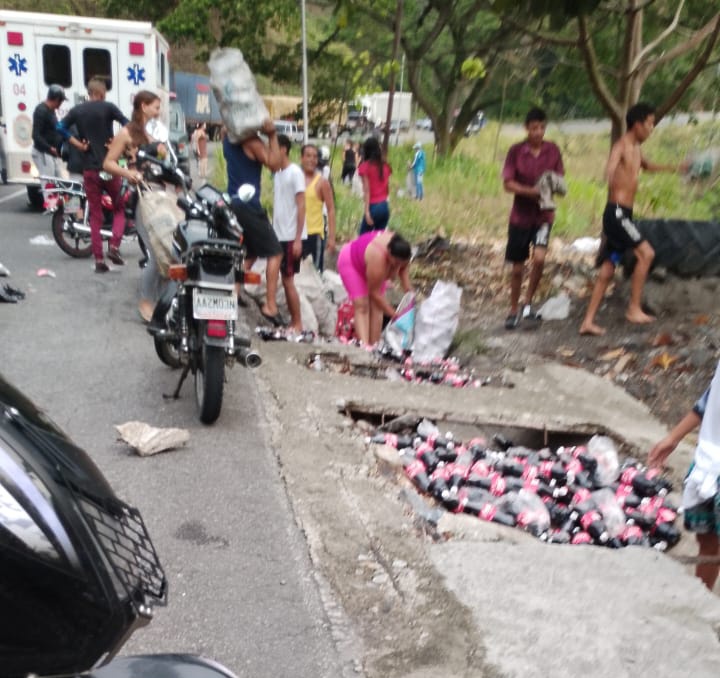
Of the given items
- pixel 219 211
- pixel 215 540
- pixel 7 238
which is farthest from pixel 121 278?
pixel 215 540

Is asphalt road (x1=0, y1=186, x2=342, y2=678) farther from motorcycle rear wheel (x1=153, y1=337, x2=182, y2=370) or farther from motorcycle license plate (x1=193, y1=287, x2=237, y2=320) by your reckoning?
motorcycle license plate (x1=193, y1=287, x2=237, y2=320)

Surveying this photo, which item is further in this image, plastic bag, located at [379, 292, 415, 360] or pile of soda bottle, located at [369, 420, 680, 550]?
plastic bag, located at [379, 292, 415, 360]

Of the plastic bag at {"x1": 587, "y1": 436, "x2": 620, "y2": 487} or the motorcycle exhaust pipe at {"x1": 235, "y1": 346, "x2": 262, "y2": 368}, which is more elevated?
the motorcycle exhaust pipe at {"x1": 235, "y1": 346, "x2": 262, "y2": 368}

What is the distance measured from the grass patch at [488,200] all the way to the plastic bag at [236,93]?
6708 millimetres

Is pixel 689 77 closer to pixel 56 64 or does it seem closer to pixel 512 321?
pixel 512 321

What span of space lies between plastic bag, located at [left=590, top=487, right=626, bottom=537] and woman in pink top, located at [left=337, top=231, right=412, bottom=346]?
296 centimetres

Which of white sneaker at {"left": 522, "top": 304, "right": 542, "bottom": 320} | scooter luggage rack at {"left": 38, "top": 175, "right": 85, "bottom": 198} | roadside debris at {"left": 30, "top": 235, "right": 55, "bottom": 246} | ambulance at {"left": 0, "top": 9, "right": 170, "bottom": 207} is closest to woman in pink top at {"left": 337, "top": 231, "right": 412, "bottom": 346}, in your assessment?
white sneaker at {"left": 522, "top": 304, "right": 542, "bottom": 320}

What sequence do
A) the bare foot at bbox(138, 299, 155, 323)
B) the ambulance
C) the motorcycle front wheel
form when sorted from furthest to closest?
the ambulance < the bare foot at bbox(138, 299, 155, 323) < the motorcycle front wheel

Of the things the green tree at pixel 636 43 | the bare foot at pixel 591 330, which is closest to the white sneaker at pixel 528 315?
the bare foot at pixel 591 330

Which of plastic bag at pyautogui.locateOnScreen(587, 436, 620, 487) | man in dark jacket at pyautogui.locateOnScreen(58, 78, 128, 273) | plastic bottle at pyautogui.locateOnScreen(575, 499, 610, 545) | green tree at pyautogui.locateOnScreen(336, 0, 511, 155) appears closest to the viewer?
plastic bottle at pyautogui.locateOnScreen(575, 499, 610, 545)

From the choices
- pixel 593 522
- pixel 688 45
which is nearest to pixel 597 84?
pixel 688 45

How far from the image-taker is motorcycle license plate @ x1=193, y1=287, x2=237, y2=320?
4.76 meters

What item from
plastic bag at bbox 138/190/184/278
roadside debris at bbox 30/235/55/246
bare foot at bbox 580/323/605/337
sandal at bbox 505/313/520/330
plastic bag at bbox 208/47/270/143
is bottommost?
sandal at bbox 505/313/520/330

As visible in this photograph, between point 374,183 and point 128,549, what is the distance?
28.7ft
